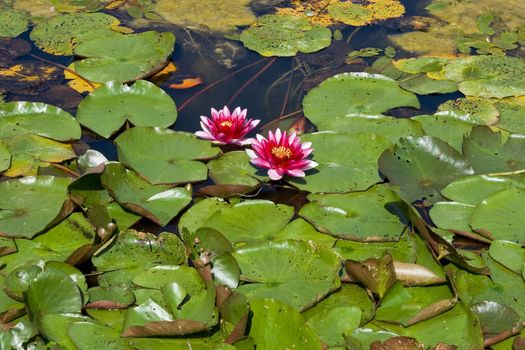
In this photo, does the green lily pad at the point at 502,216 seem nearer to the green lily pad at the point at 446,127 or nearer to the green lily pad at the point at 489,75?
the green lily pad at the point at 446,127

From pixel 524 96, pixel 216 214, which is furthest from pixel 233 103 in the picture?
pixel 524 96

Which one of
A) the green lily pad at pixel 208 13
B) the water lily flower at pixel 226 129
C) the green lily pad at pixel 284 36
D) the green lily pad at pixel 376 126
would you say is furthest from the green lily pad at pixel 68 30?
the green lily pad at pixel 376 126

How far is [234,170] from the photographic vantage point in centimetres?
327

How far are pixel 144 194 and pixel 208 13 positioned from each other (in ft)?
7.22

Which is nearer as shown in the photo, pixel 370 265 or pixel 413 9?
pixel 370 265

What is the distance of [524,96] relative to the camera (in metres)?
3.91

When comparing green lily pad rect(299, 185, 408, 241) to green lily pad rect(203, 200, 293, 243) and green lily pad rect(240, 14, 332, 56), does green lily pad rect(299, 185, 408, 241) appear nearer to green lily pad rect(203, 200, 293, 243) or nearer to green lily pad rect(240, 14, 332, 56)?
green lily pad rect(203, 200, 293, 243)

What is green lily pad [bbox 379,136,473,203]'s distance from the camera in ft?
10.2

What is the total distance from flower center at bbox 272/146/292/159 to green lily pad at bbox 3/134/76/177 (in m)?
1.01

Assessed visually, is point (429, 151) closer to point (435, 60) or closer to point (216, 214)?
point (216, 214)

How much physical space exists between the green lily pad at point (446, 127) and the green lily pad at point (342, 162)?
314mm

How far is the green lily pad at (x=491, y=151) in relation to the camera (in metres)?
3.21

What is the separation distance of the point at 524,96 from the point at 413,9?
4.43 ft

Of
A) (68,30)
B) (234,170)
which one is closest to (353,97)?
(234,170)
